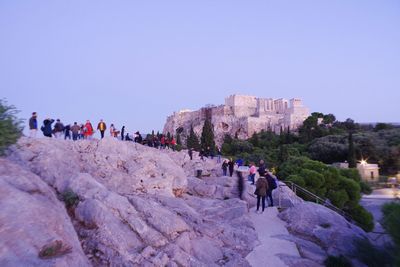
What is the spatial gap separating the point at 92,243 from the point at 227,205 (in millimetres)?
7775

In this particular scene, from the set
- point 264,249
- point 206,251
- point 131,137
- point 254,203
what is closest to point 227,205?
point 254,203

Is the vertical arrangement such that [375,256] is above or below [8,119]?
below

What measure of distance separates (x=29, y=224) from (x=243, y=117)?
97.8 meters

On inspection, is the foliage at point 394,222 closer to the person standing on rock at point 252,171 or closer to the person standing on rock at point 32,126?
the person standing on rock at point 252,171

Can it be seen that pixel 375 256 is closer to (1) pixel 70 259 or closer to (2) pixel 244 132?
(1) pixel 70 259

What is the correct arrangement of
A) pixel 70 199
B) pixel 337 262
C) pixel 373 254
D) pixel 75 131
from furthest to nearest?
1. pixel 75 131
2. pixel 337 262
3. pixel 70 199
4. pixel 373 254

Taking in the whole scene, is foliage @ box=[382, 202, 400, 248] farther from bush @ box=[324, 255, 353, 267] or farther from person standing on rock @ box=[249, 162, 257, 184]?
person standing on rock @ box=[249, 162, 257, 184]

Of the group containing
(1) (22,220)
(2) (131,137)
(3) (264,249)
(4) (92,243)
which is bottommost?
(3) (264,249)

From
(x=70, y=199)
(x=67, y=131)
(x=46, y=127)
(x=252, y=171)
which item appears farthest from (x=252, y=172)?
(x=70, y=199)

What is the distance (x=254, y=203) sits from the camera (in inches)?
704

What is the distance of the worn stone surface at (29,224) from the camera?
6.61 m

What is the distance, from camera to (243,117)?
340 ft

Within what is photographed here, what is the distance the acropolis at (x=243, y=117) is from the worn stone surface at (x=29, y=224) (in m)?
86.2

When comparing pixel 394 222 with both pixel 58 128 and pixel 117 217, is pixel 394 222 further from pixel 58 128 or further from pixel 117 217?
pixel 58 128
